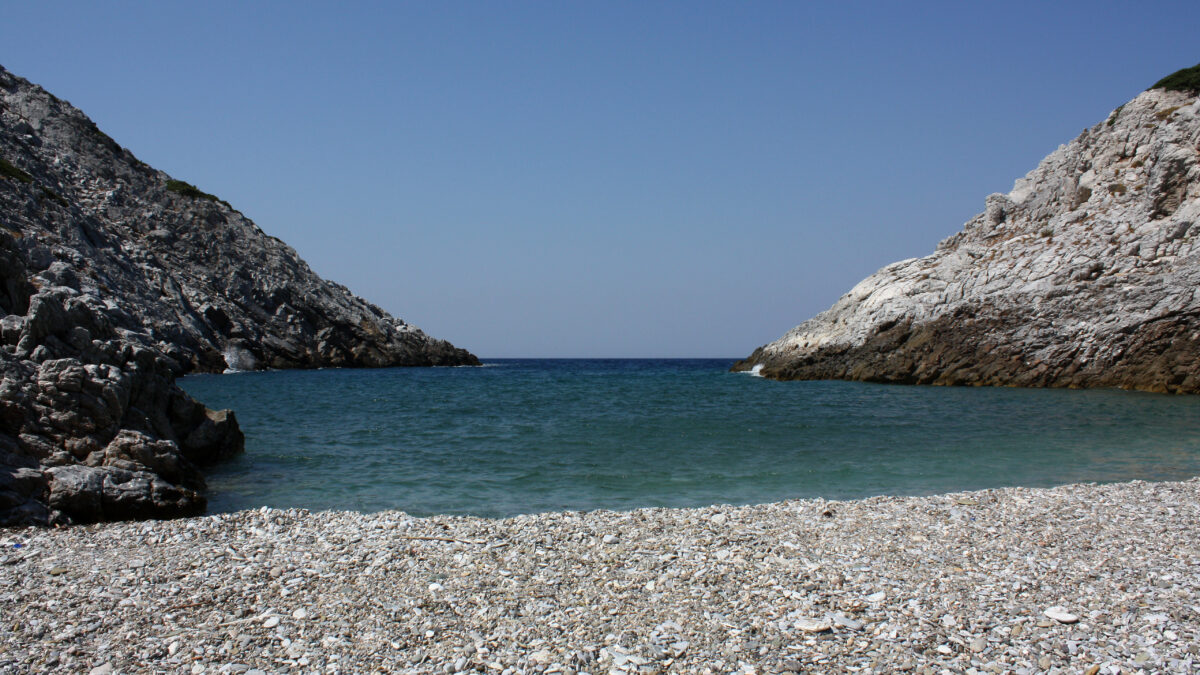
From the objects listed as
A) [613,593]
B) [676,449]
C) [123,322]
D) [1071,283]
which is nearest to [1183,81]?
[1071,283]

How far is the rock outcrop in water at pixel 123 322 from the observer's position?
1291cm

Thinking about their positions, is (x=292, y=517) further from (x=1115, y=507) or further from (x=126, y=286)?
(x=126, y=286)

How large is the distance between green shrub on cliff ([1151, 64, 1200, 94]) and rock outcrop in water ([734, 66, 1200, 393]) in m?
0.15

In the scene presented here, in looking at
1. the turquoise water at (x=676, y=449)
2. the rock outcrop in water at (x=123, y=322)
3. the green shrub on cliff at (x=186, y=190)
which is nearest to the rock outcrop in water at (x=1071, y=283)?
the turquoise water at (x=676, y=449)

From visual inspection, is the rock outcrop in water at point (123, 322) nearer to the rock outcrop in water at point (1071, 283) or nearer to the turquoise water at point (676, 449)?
the turquoise water at point (676, 449)

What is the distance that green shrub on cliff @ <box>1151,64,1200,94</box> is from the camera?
2005 inches

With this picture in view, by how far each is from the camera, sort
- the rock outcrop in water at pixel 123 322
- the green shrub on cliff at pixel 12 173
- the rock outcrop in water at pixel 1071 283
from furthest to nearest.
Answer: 1. the green shrub on cliff at pixel 12 173
2. the rock outcrop in water at pixel 1071 283
3. the rock outcrop in water at pixel 123 322

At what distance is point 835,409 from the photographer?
34.9 meters

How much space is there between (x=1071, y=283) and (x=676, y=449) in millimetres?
35875

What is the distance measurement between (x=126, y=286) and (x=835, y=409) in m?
61.6

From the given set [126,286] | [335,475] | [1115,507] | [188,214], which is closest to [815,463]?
[1115,507]

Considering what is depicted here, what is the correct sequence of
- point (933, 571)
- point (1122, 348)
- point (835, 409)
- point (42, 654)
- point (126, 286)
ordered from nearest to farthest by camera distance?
point (42, 654) → point (933, 571) → point (835, 409) → point (1122, 348) → point (126, 286)

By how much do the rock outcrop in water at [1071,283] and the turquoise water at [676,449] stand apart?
5.20 meters

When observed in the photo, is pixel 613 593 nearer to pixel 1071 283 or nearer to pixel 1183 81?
pixel 1071 283
